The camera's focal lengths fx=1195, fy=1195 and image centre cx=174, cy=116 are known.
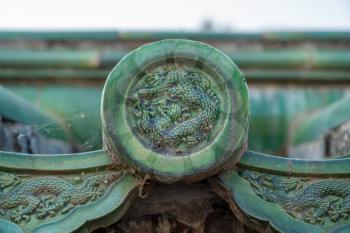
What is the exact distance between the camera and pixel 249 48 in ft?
29.8

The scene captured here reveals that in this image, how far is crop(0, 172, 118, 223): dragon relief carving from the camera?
603cm

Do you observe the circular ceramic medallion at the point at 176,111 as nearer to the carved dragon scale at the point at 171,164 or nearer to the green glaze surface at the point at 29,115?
the carved dragon scale at the point at 171,164

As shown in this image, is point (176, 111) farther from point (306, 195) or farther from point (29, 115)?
point (29, 115)

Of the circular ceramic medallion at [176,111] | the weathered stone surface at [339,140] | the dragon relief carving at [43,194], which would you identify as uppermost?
the circular ceramic medallion at [176,111]

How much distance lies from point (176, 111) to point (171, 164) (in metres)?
0.29

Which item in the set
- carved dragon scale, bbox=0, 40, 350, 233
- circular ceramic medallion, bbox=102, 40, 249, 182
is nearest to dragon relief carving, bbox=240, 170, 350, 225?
carved dragon scale, bbox=0, 40, 350, 233

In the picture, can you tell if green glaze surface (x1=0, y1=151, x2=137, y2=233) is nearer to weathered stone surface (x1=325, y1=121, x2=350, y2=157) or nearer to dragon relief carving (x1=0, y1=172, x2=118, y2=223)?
dragon relief carving (x1=0, y1=172, x2=118, y2=223)

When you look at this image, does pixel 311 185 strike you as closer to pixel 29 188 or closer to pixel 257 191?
pixel 257 191

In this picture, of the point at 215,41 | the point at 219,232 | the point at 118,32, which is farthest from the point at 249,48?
the point at 219,232

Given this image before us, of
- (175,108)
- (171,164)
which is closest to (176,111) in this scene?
(175,108)

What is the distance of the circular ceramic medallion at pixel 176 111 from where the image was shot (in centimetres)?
586

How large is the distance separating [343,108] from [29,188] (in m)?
2.76

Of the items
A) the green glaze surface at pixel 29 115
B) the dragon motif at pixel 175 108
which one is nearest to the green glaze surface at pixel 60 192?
the dragon motif at pixel 175 108

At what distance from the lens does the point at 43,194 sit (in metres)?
6.09
